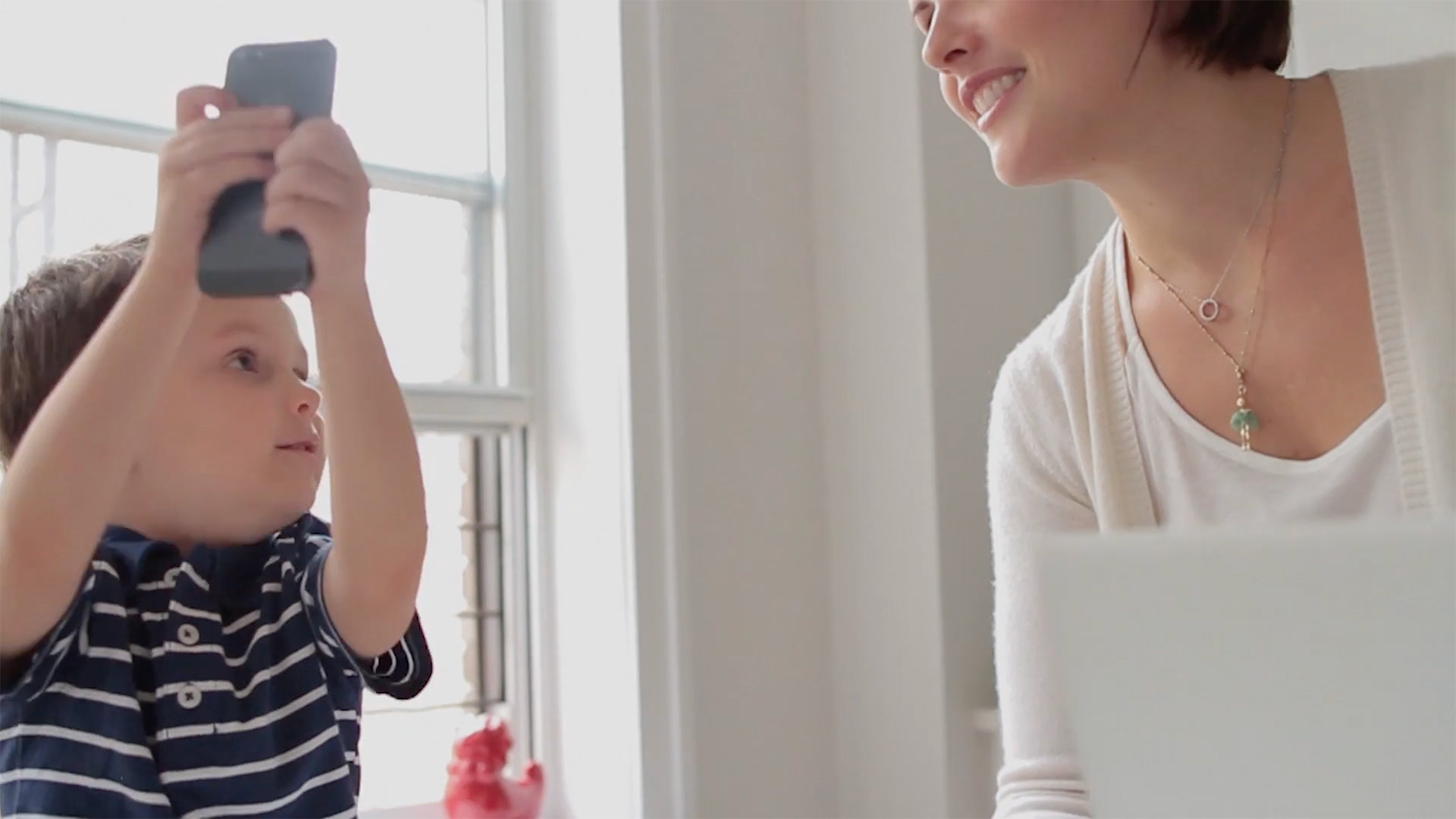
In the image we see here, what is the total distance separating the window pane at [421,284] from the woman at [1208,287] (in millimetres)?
819

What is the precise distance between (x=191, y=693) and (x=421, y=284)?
0.89 metres

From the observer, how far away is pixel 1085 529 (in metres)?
0.98

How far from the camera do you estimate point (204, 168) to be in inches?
26.4

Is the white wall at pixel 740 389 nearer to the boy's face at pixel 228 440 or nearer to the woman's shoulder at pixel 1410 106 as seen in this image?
the boy's face at pixel 228 440

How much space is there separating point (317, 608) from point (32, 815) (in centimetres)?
18

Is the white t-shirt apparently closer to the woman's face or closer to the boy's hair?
the woman's face

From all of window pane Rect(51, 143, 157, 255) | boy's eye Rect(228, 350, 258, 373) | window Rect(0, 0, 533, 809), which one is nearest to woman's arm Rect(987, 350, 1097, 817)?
boy's eye Rect(228, 350, 258, 373)

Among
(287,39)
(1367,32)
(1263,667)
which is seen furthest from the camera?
(1367,32)

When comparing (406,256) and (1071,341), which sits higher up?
(406,256)

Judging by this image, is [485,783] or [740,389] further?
[740,389]

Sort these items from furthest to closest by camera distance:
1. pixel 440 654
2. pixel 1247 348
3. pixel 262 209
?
pixel 440 654 < pixel 1247 348 < pixel 262 209

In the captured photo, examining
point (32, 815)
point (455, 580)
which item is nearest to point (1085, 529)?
point (32, 815)

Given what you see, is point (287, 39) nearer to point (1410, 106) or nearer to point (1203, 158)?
point (1203, 158)

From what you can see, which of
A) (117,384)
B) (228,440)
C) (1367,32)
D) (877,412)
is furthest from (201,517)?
(1367,32)
